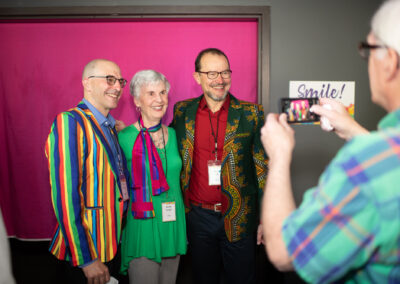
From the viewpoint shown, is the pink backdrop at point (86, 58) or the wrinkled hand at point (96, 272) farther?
the pink backdrop at point (86, 58)

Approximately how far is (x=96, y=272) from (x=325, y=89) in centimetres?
213

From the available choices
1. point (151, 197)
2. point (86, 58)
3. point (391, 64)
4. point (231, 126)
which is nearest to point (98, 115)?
point (151, 197)

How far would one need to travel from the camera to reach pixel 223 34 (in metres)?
2.29

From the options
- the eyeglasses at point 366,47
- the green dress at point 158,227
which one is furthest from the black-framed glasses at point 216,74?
the eyeglasses at point 366,47

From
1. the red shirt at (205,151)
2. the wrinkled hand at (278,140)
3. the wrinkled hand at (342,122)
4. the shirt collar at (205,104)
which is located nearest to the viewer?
the wrinkled hand at (278,140)

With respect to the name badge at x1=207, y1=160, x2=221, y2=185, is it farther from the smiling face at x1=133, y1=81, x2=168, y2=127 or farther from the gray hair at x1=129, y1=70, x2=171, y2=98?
the gray hair at x1=129, y1=70, x2=171, y2=98

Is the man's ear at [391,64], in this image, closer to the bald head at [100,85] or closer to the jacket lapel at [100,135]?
the jacket lapel at [100,135]

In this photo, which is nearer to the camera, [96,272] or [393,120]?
[393,120]

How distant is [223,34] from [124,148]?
132cm

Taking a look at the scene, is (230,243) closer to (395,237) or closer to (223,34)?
(395,237)

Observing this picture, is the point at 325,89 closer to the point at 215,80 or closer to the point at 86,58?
the point at 215,80

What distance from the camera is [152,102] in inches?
67.2

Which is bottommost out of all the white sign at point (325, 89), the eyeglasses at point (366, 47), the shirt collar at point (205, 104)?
the shirt collar at point (205, 104)

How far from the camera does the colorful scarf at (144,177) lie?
1600 mm
